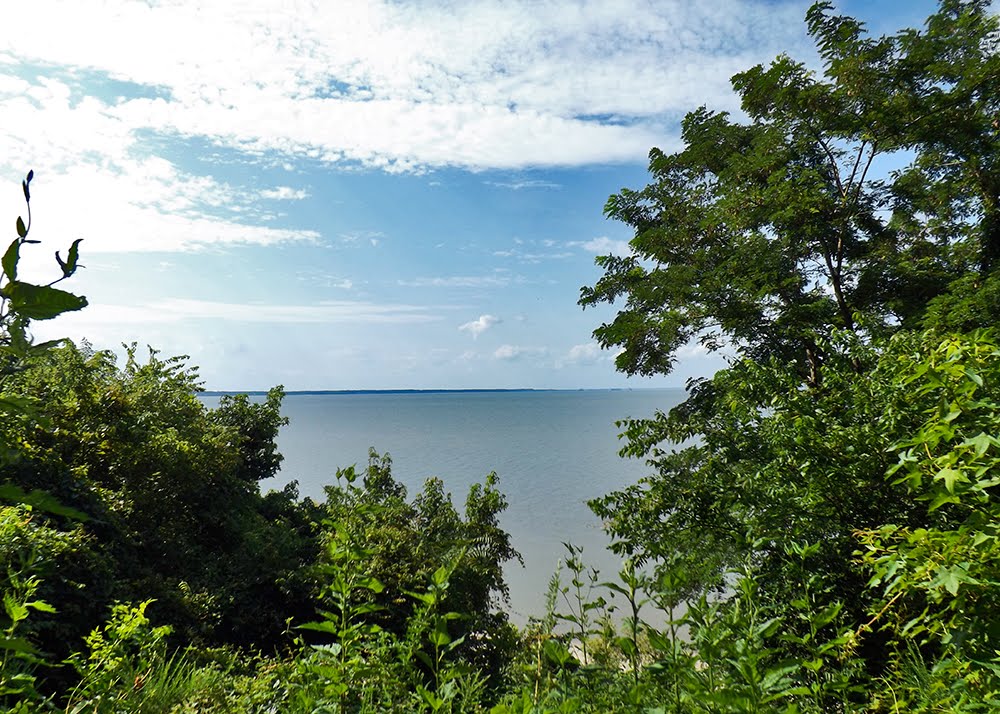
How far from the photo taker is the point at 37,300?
880mm

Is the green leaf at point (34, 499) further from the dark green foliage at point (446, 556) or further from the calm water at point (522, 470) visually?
the dark green foliage at point (446, 556)

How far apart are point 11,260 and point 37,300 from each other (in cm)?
Result: 7

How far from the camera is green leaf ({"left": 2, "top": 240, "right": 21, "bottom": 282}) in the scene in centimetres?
83

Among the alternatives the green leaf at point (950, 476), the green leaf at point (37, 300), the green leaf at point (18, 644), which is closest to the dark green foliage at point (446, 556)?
the green leaf at point (950, 476)

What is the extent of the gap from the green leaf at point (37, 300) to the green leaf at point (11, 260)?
14 millimetres

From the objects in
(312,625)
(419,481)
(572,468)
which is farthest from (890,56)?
(572,468)

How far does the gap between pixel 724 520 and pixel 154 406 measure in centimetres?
1168

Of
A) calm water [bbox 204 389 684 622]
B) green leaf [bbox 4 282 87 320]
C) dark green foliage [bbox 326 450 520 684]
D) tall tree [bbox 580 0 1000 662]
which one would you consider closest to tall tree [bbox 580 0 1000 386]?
tall tree [bbox 580 0 1000 662]

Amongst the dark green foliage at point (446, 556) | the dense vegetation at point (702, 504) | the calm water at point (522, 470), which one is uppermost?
the dense vegetation at point (702, 504)

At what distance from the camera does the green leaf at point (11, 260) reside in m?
0.83

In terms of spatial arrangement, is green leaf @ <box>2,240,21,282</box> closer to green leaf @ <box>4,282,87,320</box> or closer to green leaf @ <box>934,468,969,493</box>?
green leaf @ <box>4,282,87,320</box>

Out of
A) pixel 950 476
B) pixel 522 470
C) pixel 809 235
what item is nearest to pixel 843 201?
pixel 809 235

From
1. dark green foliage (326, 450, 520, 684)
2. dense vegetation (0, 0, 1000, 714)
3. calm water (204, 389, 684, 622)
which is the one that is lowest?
calm water (204, 389, 684, 622)

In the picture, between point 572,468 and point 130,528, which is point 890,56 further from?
point 572,468
